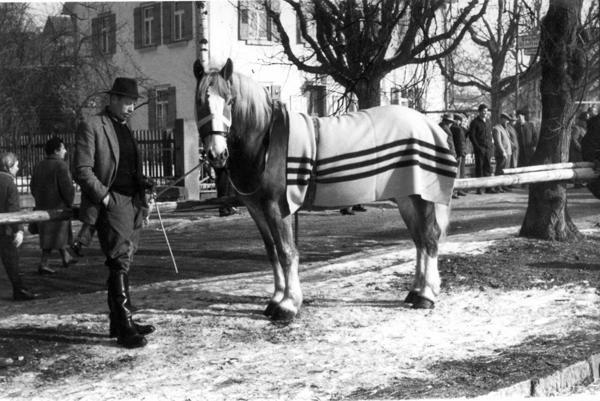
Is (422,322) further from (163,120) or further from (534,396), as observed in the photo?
(163,120)

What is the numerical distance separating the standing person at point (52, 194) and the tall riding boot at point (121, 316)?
4.59 meters

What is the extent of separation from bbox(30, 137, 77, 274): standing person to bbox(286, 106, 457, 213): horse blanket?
461 cm

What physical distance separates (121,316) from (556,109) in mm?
6680

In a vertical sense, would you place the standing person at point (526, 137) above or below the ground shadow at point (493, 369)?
above

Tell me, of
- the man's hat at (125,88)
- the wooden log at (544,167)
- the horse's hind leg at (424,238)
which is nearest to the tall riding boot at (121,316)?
the man's hat at (125,88)

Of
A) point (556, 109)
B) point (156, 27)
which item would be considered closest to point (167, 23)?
point (156, 27)

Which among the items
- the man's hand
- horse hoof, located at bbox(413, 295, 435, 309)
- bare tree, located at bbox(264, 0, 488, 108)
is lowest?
horse hoof, located at bbox(413, 295, 435, 309)

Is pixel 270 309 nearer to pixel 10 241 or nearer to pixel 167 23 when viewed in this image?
pixel 10 241

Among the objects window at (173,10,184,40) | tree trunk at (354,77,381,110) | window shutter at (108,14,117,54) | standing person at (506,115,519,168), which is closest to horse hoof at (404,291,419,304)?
tree trunk at (354,77,381,110)

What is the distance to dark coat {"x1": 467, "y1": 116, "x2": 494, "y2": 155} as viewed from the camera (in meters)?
21.5

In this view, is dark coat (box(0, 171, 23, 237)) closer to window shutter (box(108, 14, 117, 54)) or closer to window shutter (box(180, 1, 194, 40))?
window shutter (box(108, 14, 117, 54))

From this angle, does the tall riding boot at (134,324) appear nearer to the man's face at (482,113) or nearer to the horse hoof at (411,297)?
the horse hoof at (411,297)

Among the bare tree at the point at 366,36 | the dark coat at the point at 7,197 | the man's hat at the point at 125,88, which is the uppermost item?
the bare tree at the point at 366,36

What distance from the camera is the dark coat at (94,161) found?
6594 mm
